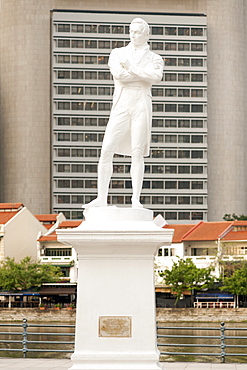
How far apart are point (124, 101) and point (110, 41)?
10331 centimetres

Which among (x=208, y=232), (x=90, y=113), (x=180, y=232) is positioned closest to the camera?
(x=208, y=232)

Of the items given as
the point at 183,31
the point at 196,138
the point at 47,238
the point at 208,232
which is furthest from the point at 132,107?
the point at 183,31

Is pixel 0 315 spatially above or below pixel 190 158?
below

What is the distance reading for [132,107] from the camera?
568 inches

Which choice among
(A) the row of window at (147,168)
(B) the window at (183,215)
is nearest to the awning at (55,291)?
(A) the row of window at (147,168)

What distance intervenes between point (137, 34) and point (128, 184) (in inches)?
3974

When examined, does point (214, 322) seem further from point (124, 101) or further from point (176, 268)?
point (124, 101)

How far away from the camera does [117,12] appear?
11744 cm

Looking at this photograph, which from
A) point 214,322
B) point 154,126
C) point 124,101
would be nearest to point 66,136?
point 154,126

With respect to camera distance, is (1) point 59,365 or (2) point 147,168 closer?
(1) point 59,365

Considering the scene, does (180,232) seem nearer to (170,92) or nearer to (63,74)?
(170,92)

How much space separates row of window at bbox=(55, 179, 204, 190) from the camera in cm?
11562

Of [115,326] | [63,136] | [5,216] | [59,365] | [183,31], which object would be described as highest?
[183,31]

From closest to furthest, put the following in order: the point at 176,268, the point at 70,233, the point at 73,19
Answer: the point at 70,233
the point at 176,268
the point at 73,19
